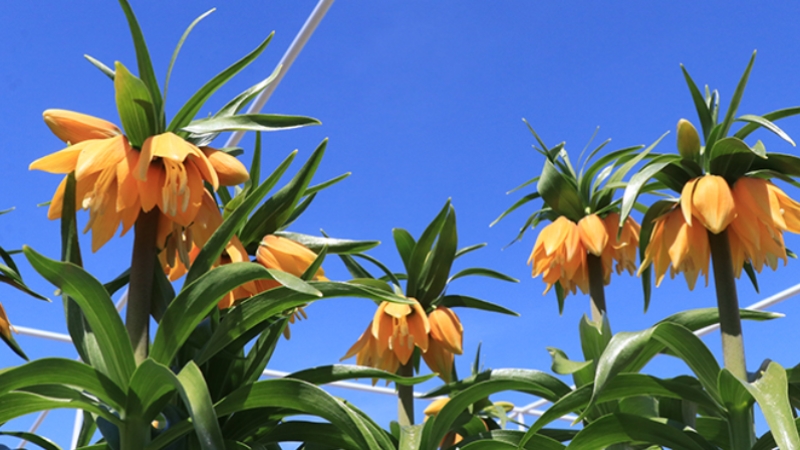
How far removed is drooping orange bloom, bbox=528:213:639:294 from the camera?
1.24 meters

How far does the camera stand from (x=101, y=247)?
77 centimetres

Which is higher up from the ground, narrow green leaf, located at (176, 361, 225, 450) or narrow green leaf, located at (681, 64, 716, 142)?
narrow green leaf, located at (681, 64, 716, 142)

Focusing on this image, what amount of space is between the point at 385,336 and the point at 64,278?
1.95 feet

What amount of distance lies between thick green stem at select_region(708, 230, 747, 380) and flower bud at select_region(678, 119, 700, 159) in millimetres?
106

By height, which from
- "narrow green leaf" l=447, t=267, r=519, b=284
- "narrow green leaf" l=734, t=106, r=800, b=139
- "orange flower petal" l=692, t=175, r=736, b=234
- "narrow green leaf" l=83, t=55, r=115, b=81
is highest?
"narrow green leaf" l=83, t=55, r=115, b=81

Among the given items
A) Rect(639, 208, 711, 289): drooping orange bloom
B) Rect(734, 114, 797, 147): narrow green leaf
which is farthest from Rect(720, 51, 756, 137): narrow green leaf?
Rect(639, 208, 711, 289): drooping orange bloom

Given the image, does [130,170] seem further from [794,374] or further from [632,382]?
[794,374]

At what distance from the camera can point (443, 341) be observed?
1.16 meters

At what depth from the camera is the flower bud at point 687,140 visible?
2.92ft

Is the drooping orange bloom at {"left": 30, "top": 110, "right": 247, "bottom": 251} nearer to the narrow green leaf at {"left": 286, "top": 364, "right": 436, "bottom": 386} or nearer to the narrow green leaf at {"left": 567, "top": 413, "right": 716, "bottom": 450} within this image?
the narrow green leaf at {"left": 286, "top": 364, "right": 436, "bottom": 386}

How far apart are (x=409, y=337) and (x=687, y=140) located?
48 cm

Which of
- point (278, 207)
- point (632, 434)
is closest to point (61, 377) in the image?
point (278, 207)

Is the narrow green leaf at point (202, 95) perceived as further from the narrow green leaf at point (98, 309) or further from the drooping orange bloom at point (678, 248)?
the drooping orange bloom at point (678, 248)

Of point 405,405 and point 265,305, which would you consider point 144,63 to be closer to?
point 265,305
